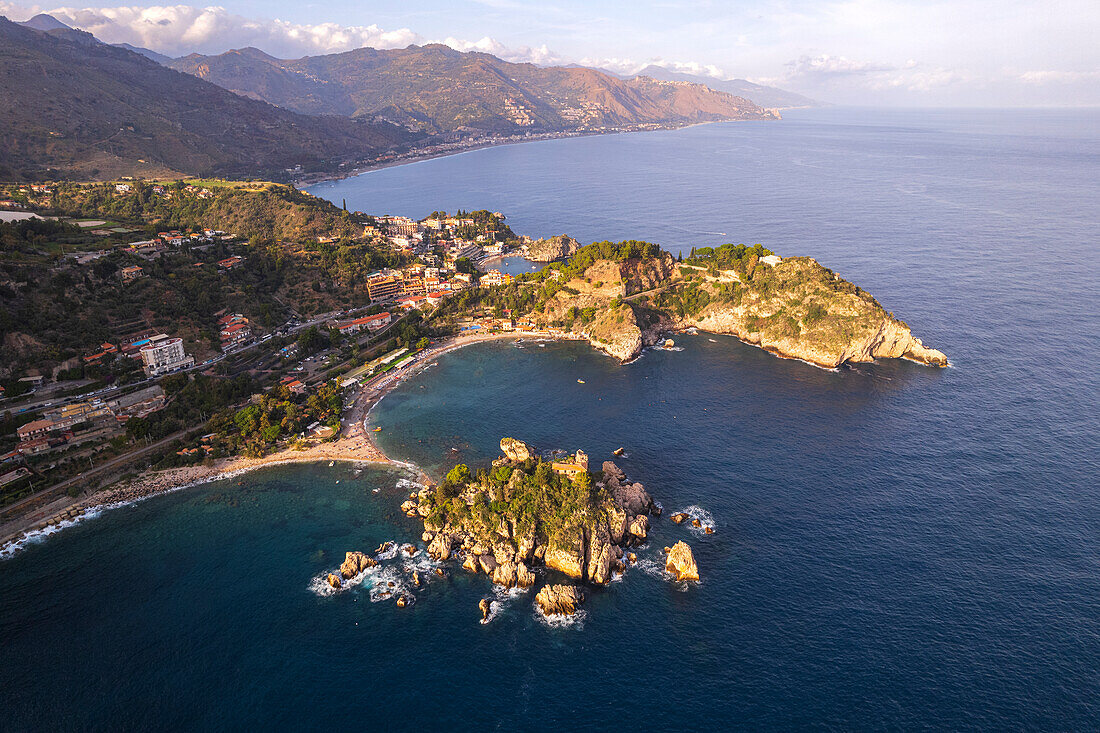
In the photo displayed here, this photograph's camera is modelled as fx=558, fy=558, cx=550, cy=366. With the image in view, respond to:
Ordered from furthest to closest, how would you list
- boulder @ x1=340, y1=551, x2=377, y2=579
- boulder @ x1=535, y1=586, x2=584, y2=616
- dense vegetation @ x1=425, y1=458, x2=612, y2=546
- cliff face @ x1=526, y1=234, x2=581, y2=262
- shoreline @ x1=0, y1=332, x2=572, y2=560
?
cliff face @ x1=526, y1=234, x2=581, y2=262
shoreline @ x1=0, y1=332, x2=572, y2=560
dense vegetation @ x1=425, y1=458, x2=612, y2=546
boulder @ x1=340, y1=551, x2=377, y2=579
boulder @ x1=535, y1=586, x2=584, y2=616

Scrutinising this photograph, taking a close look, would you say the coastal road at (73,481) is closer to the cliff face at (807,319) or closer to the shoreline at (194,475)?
the shoreline at (194,475)

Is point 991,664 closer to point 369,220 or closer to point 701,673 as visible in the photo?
point 701,673

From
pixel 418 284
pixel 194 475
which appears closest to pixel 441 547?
pixel 194 475

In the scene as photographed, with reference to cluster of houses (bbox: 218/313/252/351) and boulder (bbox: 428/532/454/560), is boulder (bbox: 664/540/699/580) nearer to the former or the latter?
boulder (bbox: 428/532/454/560)

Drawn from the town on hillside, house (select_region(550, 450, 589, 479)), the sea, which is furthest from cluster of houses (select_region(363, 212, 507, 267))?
house (select_region(550, 450, 589, 479))

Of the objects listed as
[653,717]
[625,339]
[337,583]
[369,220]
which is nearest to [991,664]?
[653,717]

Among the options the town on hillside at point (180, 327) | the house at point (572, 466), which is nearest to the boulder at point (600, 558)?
the house at point (572, 466)
